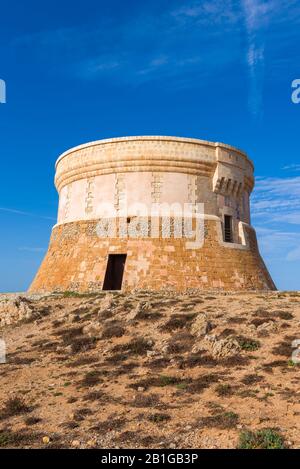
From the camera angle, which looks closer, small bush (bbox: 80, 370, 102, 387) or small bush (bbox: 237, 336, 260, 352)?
small bush (bbox: 80, 370, 102, 387)

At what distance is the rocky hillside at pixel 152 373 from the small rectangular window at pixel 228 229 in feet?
21.4

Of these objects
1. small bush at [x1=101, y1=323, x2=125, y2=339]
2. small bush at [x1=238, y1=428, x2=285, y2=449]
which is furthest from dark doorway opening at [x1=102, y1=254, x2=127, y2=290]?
small bush at [x1=238, y1=428, x2=285, y2=449]

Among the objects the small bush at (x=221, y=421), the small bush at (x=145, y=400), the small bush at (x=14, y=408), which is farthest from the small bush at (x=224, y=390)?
the small bush at (x=14, y=408)

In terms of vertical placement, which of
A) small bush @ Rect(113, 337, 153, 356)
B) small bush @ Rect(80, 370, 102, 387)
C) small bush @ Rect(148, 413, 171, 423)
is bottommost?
small bush @ Rect(148, 413, 171, 423)

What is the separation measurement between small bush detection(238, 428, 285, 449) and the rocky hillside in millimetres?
25

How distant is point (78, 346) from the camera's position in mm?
15422

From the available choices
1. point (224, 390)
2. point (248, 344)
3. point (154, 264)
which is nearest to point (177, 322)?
point (248, 344)

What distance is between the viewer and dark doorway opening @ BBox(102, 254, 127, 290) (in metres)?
24.4

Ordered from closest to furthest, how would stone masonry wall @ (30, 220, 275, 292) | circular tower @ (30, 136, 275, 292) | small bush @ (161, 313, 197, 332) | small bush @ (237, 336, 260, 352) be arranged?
small bush @ (237, 336, 260, 352)
small bush @ (161, 313, 197, 332)
stone masonry wall @ (30, 220, 275, 292)
circular tower @ (30, 136, 275, 292)

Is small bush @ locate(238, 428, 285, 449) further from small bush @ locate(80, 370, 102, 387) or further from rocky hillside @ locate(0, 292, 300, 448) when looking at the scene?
small bush @ locate(80, 370, 102, 387)

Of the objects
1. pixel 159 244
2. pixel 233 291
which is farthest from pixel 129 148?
pixel 233 291

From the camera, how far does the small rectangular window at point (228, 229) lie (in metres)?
26.6
